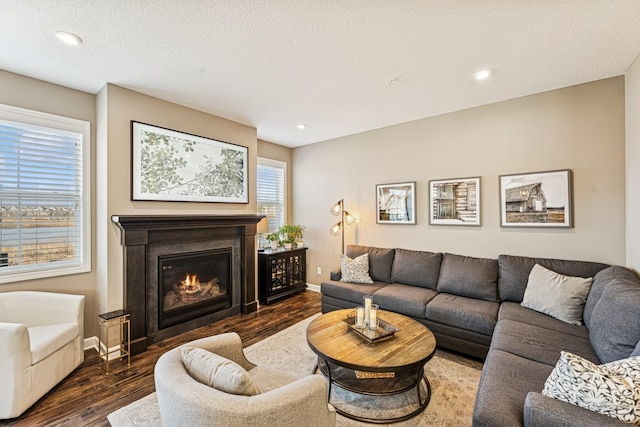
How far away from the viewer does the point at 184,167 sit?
334 centimetres

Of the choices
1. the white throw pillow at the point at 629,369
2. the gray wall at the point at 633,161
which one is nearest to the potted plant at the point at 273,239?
the white throw pillow at the point at 629,369

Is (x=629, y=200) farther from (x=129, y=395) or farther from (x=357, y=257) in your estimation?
(x=129, y=395)

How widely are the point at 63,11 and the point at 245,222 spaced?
2663mm

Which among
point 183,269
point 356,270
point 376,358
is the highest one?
point 183,269

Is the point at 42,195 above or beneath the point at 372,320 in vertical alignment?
above

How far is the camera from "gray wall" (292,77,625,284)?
8.95 feet

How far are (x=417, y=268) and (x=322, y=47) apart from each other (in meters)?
2.78

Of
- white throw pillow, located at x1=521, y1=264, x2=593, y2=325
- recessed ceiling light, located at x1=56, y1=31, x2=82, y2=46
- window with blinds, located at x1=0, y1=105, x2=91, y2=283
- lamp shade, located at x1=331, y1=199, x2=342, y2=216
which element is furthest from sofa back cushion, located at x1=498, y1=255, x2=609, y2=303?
window with blinds, located at x1=0, y1=105, x2=91, y2=283

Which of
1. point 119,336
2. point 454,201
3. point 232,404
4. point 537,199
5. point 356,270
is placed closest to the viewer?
point 232,404

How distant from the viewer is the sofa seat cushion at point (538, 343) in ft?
6.02

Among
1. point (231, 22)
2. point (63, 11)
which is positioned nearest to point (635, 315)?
point (231, 22)

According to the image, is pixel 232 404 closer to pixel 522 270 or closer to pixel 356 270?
pixel 356 270

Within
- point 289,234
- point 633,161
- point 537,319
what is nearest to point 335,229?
point 289,234

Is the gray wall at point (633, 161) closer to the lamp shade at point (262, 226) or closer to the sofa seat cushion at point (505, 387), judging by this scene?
the sofa seat cushion at point (505, 387)
